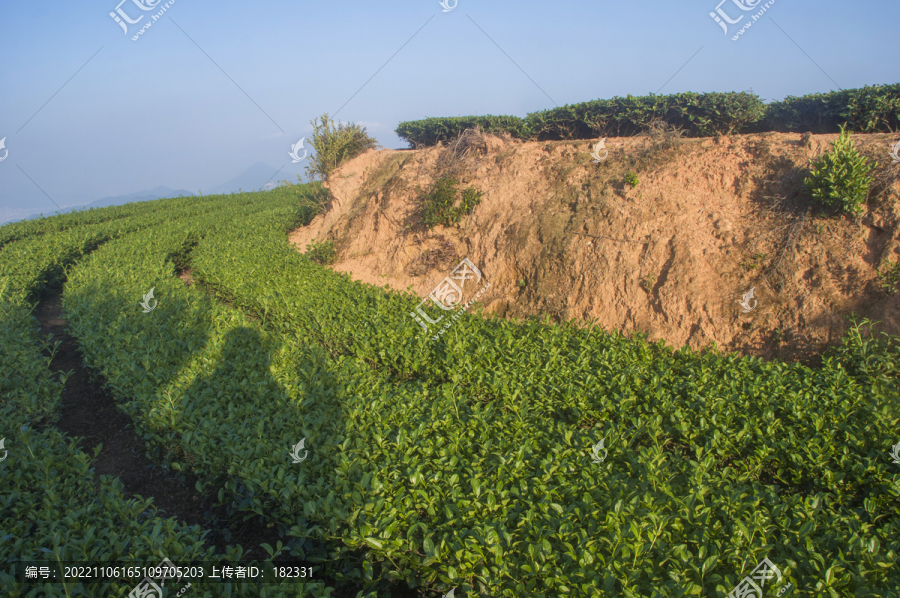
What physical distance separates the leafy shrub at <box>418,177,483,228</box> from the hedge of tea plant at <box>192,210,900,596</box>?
3.95 m

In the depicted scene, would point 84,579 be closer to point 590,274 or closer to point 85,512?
point 85,512

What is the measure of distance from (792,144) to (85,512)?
9.13 m

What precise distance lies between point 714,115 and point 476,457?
27.0ft

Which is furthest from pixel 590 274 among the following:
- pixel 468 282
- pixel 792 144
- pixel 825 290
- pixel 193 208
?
pixel 193 208

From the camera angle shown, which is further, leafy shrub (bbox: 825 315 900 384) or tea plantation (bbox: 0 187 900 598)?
leafy shrub (bbox: 825 315 900 384)

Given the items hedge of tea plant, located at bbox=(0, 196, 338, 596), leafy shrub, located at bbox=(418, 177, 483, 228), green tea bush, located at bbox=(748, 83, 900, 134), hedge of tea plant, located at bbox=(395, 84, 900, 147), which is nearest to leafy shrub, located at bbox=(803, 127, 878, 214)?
green tea bush, located at bbox=(748, 83, 900, 134)

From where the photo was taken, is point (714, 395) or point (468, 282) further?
point (468, 282)

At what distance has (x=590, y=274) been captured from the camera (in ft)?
23.6

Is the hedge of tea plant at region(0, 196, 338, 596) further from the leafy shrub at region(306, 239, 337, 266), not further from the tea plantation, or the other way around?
the leafy shrub at region(306, 239, 337, 266)

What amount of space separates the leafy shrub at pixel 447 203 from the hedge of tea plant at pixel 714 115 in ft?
7.90

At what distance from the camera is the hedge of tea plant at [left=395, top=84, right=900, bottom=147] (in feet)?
22.8

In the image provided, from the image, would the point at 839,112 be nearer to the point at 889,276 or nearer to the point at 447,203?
the point at 889,276

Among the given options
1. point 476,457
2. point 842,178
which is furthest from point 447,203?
point 476,457

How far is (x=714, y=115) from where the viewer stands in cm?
842
